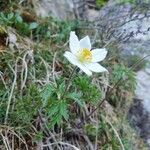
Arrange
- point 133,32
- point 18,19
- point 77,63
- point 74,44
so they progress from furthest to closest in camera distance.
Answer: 1. point 18,19
2. point 133,32
3. point 74,44
4. point 77,63

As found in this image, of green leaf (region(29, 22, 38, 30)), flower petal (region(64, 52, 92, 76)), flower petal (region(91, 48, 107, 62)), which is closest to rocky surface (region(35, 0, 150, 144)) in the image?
green leaf (region(29, 22, 38, 30))

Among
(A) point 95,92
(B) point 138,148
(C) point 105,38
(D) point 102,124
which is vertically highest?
(C) point 105,38

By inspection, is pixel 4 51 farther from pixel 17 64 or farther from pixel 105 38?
pixel 105 38

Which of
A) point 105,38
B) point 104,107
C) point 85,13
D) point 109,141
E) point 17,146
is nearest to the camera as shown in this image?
point 17,146

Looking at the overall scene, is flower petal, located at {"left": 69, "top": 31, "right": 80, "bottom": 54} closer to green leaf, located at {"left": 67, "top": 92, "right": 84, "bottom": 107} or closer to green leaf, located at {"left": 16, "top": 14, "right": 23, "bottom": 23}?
green leaf, located at {"left": 67, "top": 92, "right": 84, "bottom": 107}

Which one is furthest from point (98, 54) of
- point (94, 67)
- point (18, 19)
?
point (18, 19)

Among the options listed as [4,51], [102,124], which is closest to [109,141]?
[102,124]

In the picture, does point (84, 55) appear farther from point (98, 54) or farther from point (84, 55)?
point (98, 54)

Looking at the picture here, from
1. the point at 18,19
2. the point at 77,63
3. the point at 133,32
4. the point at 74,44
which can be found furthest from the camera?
the point at 18,19
